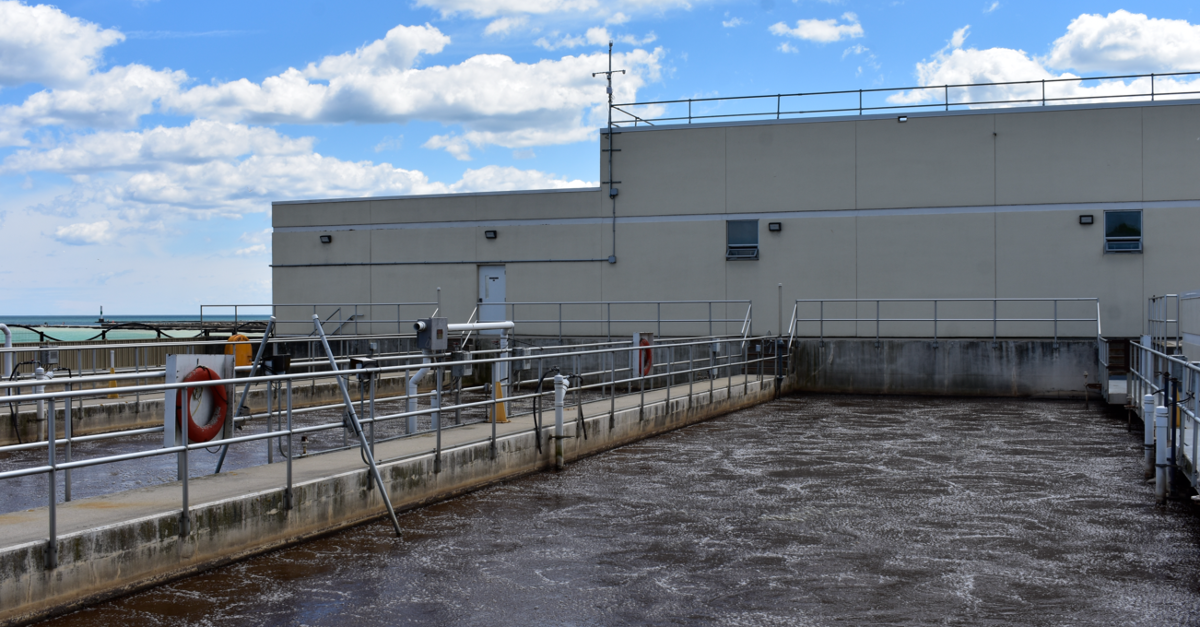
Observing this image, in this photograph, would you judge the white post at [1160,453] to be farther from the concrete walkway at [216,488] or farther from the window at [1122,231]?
the window at [1122,231]

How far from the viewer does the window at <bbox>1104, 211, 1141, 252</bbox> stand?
79.3ft

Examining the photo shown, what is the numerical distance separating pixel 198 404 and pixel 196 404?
28 millimetres

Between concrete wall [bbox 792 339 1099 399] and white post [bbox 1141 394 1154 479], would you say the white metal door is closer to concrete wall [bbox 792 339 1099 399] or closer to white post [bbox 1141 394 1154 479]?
concrete wall [bbox 792 339 1099 399]

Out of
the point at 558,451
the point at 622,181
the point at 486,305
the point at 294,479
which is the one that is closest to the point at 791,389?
the point at 622,181

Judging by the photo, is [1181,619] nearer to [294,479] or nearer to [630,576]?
[630,576]

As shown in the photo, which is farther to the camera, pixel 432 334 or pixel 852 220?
pixel 852 220

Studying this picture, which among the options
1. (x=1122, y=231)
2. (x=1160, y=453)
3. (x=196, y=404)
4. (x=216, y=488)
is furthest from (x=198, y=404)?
(x=1122, y=231)

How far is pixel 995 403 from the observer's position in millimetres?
20984

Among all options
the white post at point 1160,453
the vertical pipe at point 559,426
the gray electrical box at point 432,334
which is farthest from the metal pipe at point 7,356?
the white post at point 1160,453

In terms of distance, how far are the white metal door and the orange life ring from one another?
20.1 m

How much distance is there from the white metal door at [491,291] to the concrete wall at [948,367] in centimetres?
904

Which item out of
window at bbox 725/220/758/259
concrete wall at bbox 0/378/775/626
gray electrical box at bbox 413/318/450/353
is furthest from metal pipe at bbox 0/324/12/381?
window at bbox 725/220/758/259

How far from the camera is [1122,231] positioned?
2427cm

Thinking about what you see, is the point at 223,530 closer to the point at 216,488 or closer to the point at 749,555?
the point at 216,488
